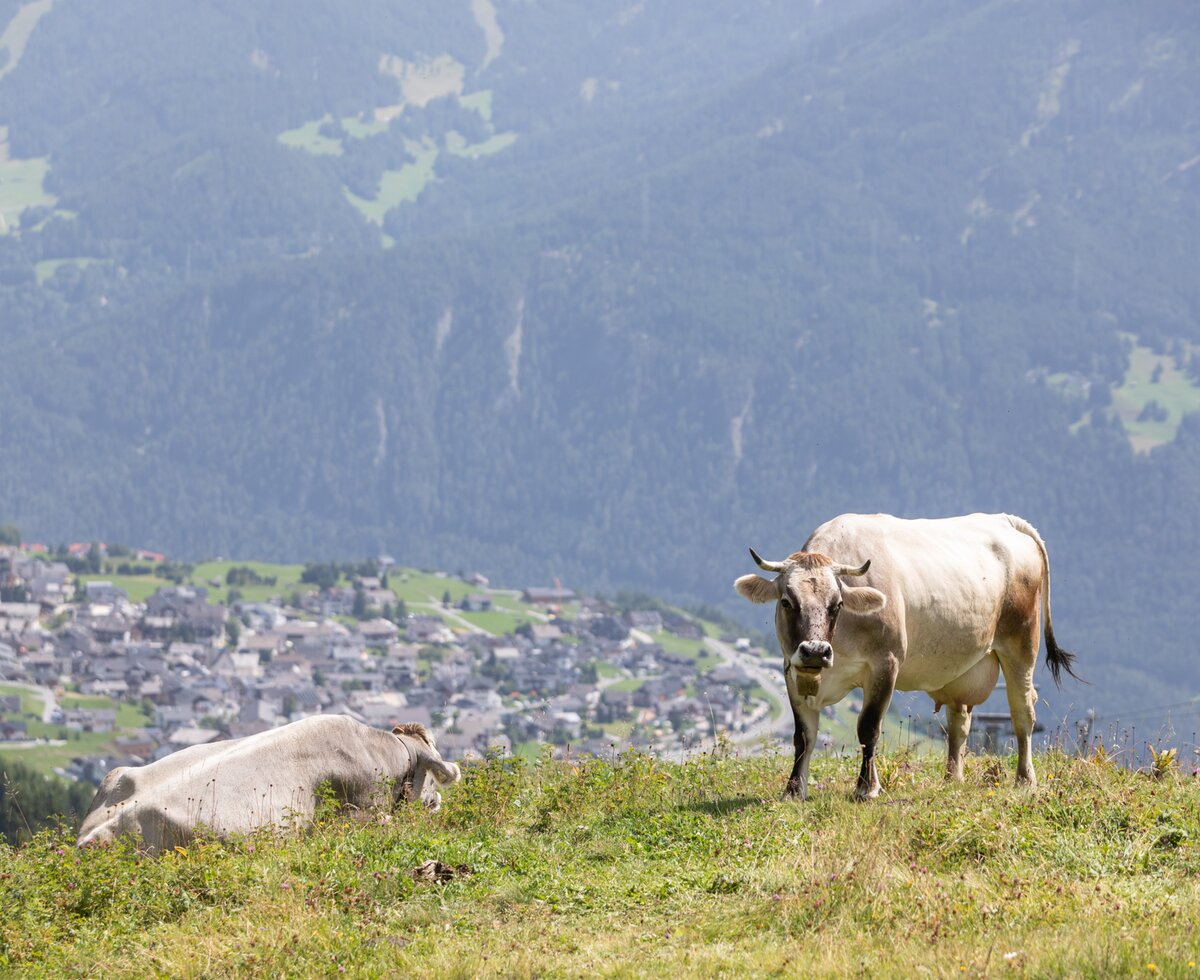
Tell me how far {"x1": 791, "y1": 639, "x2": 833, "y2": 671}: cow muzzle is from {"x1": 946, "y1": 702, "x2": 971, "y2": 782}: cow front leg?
3290 mm

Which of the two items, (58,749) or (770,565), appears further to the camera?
(58,749)

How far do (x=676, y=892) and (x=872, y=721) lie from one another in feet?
11.3

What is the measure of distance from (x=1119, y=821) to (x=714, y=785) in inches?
158

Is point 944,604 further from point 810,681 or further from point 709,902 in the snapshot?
point 709,902

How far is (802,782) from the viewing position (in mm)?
15445

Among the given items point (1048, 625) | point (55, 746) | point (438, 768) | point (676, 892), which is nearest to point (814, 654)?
point (676, 892)

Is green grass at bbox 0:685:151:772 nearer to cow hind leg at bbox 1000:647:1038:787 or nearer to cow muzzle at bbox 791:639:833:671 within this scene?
cow hind leg at bbox 1000:647:1038:787

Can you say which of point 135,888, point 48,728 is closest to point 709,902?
point 135,888

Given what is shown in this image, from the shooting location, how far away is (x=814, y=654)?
47.6ft

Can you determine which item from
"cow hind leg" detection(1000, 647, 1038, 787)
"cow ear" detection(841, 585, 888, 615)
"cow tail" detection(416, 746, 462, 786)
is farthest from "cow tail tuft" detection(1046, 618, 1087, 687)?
"cow tail" detection(416, 746, 462, 786)

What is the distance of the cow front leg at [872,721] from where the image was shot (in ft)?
50.3

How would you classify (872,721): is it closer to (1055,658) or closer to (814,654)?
(814,654)

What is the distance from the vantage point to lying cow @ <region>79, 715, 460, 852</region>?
50.4 ft

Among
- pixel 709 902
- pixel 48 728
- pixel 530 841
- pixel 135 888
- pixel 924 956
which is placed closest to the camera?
pixel 924 956
